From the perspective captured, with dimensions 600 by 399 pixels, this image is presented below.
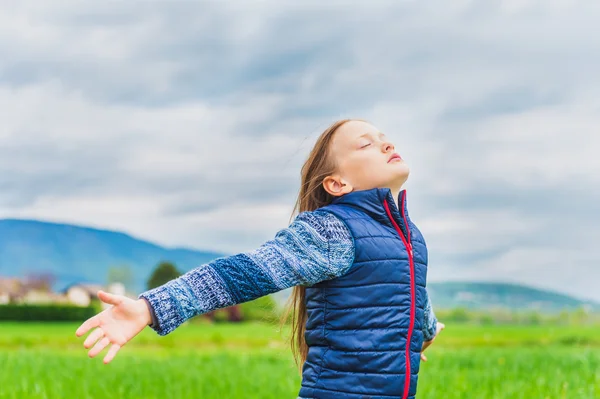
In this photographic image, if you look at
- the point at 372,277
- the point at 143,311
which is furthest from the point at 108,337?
the point at 372,277

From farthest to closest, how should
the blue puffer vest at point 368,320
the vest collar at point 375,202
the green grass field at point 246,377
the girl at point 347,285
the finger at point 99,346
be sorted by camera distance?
the green grass field at point 246,377 < the vest collar at point 375,202 < the blue puffer vest at point 368,320 < the girl at point 347,285 < the finger at point 99,346

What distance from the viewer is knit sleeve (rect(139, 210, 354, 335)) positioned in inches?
107

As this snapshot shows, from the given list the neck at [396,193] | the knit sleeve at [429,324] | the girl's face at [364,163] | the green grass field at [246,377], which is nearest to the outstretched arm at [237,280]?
the girl's face at [364,163]

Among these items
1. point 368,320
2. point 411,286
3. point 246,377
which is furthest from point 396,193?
point 246,377

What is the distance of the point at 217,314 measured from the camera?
56.2 ft

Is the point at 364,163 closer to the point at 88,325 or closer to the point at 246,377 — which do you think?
the point at 88,325

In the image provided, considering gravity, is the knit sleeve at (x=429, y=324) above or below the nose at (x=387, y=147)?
below

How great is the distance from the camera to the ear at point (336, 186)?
3305 mm

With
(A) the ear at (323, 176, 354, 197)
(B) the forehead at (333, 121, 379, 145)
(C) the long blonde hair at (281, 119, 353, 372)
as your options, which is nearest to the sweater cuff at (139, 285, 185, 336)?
(C) the long blonde hair at (281, 119, 353, 372)

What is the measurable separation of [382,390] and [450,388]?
2.85m

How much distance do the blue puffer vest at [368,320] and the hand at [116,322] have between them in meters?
0.80

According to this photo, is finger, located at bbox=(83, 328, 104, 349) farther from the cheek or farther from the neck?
the neck

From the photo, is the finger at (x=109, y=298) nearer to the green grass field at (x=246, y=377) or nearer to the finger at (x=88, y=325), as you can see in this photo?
the finger at (x=88, y=325)

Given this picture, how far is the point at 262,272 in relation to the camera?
2.88 metres
